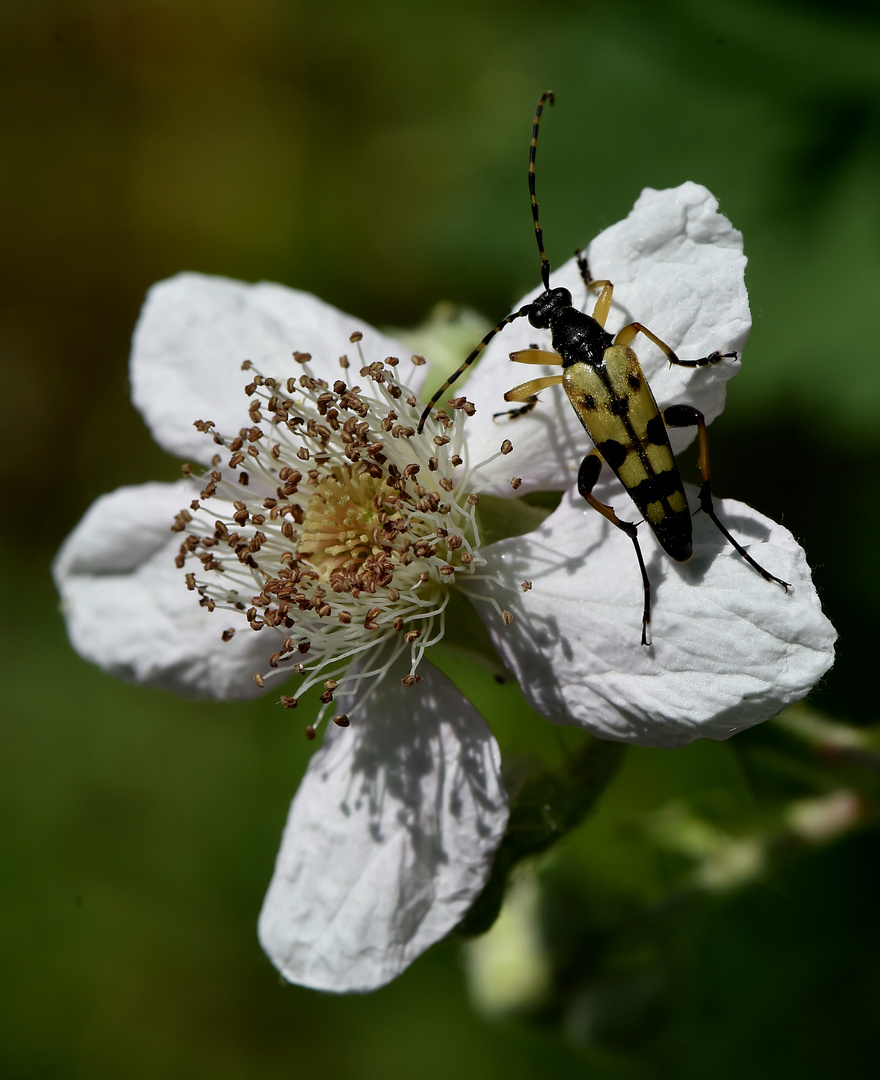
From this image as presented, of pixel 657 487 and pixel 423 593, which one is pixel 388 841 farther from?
pixel 657 487

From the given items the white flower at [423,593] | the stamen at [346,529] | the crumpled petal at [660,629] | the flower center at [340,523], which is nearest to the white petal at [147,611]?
the white flower at [423,593]

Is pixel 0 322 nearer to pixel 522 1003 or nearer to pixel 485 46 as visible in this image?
pixel 485 46

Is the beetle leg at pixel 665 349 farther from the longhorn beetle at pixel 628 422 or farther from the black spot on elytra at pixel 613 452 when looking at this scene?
the black spot on elytra at pixel 613 452

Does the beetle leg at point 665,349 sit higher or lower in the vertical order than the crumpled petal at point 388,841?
higher

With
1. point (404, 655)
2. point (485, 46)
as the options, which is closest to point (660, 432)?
point (404, 655)

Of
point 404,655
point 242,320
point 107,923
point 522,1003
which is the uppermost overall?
point 242,320

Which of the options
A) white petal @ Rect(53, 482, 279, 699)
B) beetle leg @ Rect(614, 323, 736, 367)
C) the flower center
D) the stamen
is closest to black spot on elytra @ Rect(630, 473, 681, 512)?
beetle leg @ Rect(614, 323, 736, 367)
